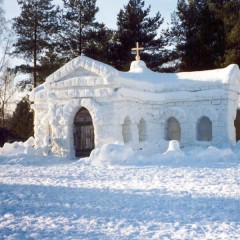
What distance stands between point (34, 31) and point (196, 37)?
13149 mm

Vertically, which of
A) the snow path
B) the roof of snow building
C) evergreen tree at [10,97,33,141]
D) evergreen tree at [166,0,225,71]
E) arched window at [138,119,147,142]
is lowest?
the snow path

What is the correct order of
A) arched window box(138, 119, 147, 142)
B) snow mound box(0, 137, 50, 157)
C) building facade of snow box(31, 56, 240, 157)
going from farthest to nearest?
1. arched window box(138, 119, 147, 142)
2. snow mound box(0, 137, 50, 157)
3. building facade of snow box(31, 56, 240, 157)

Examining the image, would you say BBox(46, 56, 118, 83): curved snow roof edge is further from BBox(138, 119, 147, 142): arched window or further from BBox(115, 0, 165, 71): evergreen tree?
BBox(115, 0, 165, 71): evergreen tree

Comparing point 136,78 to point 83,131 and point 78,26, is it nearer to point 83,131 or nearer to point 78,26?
point 83,131

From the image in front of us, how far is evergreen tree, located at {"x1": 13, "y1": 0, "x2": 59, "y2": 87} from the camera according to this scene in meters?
33.0

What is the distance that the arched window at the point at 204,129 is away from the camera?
1962cm

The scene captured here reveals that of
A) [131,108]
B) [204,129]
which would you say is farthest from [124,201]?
[204,129]

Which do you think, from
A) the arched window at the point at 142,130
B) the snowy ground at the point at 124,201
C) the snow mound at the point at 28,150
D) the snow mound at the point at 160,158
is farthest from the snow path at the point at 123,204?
the arched window at the point at 142,130

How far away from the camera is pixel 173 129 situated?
66.6 ft

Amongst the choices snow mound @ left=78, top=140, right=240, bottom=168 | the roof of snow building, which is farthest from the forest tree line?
snow mound @ left=78, top=140, right=240, bottom=168

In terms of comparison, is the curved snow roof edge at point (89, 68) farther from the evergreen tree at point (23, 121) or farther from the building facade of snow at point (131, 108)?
the evergreen tree at point (23, 121)

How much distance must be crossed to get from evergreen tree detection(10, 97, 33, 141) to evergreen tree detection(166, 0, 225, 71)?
41.2 feet

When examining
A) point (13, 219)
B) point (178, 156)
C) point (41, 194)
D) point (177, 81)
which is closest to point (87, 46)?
point (177, 81)

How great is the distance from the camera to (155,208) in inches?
285
